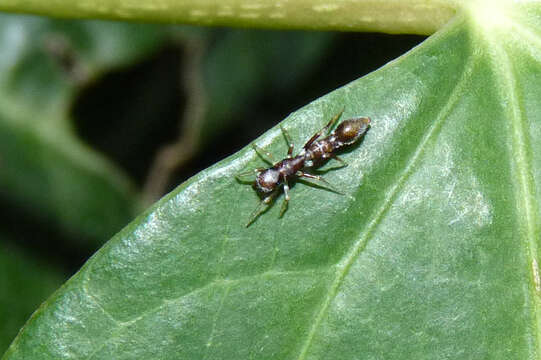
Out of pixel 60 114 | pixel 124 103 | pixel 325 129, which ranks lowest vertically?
pixel 325 129

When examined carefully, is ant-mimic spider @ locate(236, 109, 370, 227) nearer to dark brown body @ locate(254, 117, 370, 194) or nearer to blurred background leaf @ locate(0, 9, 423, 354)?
dark brown body @ locate(254, 117, 370, 194)

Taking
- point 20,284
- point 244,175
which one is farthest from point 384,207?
point 20,284

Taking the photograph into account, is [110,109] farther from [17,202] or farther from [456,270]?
[456,270]

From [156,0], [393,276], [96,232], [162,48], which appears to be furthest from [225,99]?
[393,276]

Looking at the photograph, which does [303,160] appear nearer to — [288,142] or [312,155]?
[312,155]

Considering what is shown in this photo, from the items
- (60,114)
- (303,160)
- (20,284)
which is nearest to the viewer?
(303,160)

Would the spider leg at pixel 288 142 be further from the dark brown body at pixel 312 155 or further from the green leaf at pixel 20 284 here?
the green leaf at pixel 20 284

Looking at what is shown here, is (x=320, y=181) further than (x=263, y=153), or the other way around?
(x=320, y=181)
